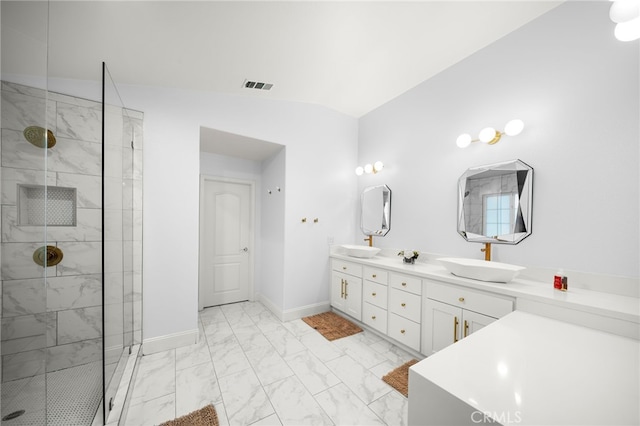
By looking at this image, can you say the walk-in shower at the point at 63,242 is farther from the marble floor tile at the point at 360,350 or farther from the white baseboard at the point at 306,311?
the marble floor tile at the point at 360,350

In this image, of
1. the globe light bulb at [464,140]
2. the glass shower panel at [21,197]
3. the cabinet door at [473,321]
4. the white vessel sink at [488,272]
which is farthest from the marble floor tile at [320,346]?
the globe light bulb at [464,140]

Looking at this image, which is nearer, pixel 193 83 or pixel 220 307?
pixel 193 83

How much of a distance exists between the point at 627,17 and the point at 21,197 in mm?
3297

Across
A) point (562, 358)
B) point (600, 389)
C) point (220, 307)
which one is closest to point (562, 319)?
point (562, 358)

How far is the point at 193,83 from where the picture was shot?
2416 millimetres

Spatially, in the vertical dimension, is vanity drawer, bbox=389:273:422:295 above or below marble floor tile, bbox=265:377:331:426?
above

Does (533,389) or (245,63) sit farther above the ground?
(245,63)

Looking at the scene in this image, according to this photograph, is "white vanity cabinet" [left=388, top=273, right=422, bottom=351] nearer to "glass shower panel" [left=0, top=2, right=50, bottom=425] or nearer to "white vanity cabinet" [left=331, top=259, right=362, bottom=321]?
"white vanity cabinet" [left=331, top=259, right=362, bottom=321]

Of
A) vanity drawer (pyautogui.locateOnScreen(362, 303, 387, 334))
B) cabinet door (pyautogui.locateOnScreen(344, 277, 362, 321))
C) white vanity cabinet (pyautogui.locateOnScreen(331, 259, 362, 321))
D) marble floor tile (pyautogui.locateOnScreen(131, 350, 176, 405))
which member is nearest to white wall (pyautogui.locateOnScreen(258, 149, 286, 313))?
white vanity cabinet (pyautogui.locateOnScreen(331, 259, 362, 321))

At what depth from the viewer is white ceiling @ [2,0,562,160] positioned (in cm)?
158

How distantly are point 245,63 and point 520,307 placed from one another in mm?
2862

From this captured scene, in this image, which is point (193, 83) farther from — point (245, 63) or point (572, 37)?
point (572, 37)

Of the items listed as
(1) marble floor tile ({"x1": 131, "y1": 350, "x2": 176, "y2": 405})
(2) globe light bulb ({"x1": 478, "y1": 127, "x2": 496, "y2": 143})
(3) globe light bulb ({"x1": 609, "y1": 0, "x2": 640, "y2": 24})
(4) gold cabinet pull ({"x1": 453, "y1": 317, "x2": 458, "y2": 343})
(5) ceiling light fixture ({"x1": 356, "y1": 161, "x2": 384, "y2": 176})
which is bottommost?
(1) marble floor tile ({"x1": 131, "y1": 350, "x2": 176, "y2": 405})

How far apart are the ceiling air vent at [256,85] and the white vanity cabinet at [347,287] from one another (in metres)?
2.24
